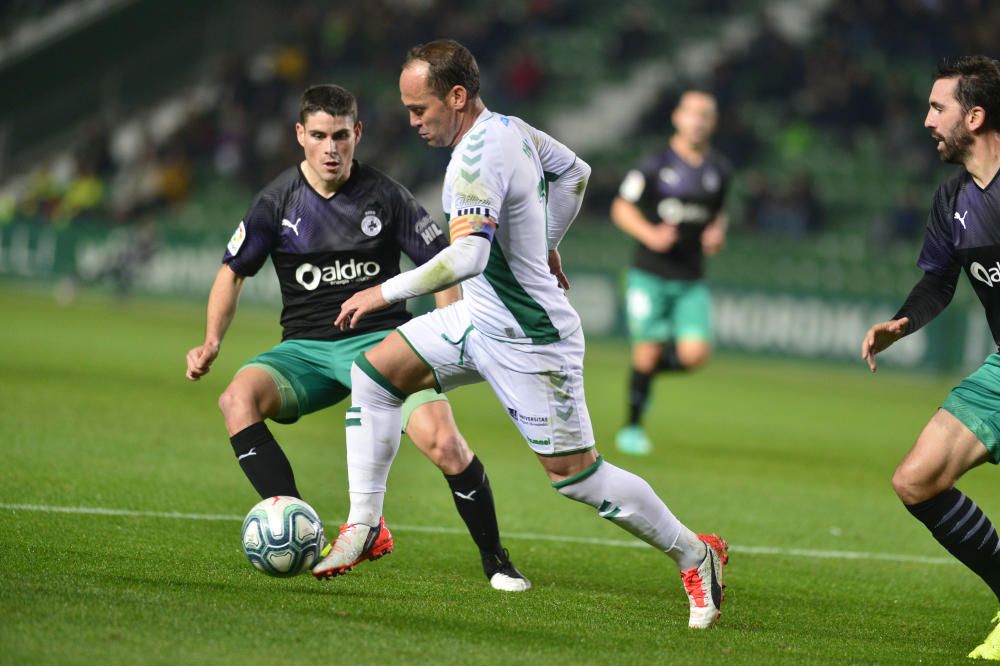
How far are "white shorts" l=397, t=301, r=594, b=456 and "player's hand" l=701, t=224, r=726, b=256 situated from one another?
6403 mm

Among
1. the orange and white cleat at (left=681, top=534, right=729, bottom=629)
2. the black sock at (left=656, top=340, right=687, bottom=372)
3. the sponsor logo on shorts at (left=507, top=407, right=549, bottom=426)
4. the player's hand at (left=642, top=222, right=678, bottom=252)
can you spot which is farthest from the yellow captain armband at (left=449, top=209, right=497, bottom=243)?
the black sock at (left=656, top=340, right=687, bottom=372)

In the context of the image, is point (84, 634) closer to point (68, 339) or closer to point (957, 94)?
point (957, 94)

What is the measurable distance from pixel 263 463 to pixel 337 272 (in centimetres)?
108

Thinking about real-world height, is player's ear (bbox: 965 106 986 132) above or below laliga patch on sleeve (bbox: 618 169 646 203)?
above

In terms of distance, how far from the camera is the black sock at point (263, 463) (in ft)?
20.7

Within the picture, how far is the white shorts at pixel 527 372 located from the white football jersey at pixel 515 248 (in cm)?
6

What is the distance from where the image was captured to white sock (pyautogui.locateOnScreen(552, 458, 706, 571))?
5.84 m

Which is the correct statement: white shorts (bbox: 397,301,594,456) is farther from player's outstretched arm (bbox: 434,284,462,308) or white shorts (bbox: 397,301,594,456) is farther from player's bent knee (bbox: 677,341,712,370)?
player's bent knee (bbox: 677,341,712,370)

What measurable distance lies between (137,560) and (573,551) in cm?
237

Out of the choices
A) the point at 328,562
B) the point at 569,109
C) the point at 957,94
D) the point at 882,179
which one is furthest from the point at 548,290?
the point at 569,109

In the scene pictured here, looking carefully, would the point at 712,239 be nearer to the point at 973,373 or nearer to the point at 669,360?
the point at 669,360

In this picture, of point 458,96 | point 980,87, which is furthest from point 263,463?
point 980,87

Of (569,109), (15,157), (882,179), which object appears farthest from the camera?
(15,157)

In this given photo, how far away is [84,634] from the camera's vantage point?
475 cm
